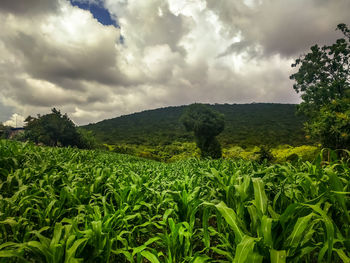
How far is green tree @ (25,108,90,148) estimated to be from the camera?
34312 mm

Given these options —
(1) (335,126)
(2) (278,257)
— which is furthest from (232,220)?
(1) (335,126)

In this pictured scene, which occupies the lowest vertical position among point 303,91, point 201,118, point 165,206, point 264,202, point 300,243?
point 165,206

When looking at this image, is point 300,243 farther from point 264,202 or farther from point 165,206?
point 165,206

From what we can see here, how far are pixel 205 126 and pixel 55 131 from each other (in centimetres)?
2863

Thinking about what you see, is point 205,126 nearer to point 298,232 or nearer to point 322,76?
point 322,76

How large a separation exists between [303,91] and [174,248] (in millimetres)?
30233

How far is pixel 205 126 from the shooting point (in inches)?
1161

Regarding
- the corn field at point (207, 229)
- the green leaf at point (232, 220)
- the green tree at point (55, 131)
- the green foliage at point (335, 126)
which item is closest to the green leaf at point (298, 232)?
the corn field at point (207, 229)

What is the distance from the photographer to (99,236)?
60.7 inches

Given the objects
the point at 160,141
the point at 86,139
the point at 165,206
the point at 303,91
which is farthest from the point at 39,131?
the point at 303,91

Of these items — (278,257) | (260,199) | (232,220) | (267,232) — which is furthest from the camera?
(260,199)

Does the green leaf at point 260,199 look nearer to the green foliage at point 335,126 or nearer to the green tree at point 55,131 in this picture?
the green foliage at point 335,126

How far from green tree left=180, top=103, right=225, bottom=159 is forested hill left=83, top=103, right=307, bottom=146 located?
50.9 ft

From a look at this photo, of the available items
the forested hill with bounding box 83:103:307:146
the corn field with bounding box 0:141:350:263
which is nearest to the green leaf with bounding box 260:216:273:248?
the corn field with bounding box 0:141:350:263
